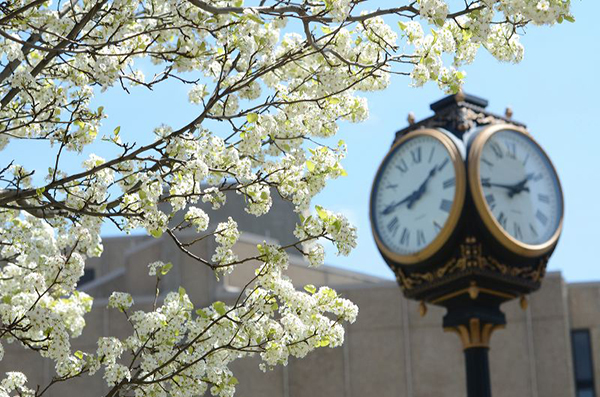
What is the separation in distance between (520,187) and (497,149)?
50 centimetres

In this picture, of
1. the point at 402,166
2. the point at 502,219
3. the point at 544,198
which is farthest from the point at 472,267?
the point at 402,166

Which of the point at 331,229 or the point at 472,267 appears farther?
the point at 472,267

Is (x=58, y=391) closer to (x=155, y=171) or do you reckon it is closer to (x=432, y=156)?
(x=432, y=156)

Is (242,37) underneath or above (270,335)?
above

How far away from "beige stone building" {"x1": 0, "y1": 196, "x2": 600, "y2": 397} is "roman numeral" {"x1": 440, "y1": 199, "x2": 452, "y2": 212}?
1717cm

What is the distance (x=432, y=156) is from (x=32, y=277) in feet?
18.1

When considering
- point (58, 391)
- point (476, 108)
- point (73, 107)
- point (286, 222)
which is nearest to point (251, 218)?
point (286, 222)

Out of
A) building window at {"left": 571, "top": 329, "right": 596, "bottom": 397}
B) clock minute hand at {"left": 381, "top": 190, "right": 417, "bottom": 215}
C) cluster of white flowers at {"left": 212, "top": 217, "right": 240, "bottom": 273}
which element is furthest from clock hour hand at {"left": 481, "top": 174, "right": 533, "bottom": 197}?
building window at {"left": 571, "top": 329, "right": 596, "bottom": 397}

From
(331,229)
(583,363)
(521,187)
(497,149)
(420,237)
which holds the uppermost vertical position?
(583,363)

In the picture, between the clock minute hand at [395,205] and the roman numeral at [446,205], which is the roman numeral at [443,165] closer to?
the roman numeral at [446,205]

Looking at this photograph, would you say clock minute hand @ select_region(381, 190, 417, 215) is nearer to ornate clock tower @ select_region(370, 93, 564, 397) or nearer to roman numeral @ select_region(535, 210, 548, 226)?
ornate clock tower @ select_region(370, 93, 564, 397)

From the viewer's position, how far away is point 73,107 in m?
7.68

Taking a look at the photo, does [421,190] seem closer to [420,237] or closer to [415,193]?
[415,193]

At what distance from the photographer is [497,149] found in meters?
11.8
